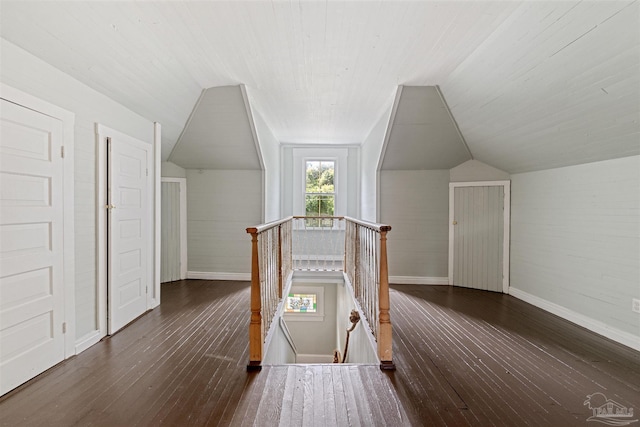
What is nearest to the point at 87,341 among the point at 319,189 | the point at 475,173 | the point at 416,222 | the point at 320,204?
the point at 416,222

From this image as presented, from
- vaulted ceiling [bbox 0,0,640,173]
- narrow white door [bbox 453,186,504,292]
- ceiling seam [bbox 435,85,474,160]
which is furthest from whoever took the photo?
narrow white door [bbox 453,186,504,292]

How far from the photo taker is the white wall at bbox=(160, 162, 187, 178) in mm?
5125

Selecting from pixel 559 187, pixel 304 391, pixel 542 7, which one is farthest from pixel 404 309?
pixel 542 7

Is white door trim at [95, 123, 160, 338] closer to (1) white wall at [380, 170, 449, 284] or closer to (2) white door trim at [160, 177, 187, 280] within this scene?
(2) white door trim at [160, 177, 187, 280]

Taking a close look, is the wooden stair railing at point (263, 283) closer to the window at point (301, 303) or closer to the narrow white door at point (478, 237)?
the window at point (301, 303)

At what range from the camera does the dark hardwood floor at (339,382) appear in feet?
6.05

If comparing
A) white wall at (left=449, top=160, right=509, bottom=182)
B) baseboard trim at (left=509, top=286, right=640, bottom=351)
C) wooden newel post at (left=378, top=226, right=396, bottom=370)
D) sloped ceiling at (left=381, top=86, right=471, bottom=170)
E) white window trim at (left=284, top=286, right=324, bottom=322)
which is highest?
sloped ceiling at (left=381, top=86, right=471, bottom=170)

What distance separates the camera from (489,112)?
11.5 ft

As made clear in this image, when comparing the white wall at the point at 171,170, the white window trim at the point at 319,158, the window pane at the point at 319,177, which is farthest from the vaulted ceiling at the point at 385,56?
the window pane at the point at 319,177

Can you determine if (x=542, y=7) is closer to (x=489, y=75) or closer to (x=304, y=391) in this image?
(x=489, y=75)

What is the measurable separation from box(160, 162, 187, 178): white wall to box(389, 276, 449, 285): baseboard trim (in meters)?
4.19

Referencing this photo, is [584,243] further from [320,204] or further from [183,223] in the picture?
[183,223]

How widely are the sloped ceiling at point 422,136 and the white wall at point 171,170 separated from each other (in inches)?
142

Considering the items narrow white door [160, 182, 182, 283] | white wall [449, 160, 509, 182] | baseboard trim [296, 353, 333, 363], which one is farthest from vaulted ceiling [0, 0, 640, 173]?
baseboard trim [296, 353, 333, 363]
